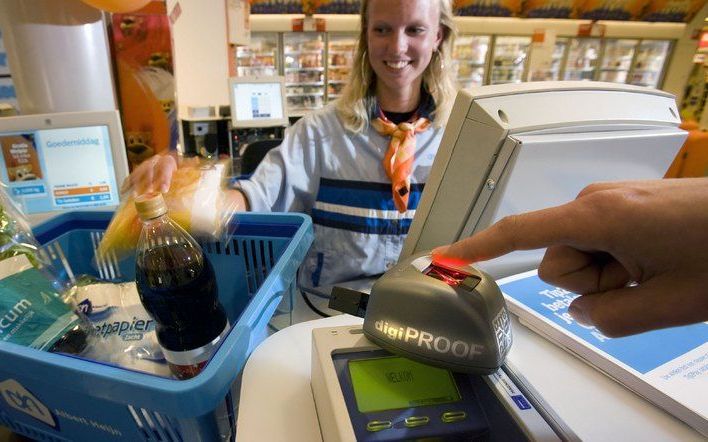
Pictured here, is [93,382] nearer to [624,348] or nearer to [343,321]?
[343,321]

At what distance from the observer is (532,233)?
0.36m

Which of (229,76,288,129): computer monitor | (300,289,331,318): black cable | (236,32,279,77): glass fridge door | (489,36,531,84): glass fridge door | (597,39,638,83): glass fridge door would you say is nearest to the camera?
(300,289,331,318): black cable

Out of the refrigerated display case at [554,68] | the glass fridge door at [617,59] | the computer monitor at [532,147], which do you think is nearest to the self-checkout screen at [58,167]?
the computer monitor at [532,147]

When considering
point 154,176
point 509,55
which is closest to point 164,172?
point 154,176

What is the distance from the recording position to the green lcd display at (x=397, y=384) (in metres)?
0.42

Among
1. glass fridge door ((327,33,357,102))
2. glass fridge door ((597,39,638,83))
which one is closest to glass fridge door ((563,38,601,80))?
glass fridge door ((597,39,638,83))

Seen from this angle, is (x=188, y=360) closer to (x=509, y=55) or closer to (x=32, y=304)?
(x=32, y=304)

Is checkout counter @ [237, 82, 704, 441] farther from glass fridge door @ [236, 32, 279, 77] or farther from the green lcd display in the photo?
glass fridge door @ [236, 32, 279, 77]

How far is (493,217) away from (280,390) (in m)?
0.37

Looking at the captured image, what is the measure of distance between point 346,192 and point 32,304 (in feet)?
2.77

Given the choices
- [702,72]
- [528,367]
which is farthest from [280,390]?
[702,72]

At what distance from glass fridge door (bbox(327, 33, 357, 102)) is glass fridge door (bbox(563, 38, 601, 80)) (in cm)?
344

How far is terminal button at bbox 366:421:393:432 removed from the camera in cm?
39

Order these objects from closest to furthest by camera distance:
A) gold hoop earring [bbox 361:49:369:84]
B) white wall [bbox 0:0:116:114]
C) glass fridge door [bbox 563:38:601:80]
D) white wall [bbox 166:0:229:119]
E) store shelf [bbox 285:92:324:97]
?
white wall [bbox 0:0:116:114] → gold hoop earring [bbox 361:49:369:84] → white wall [bbox 166:0:229:119] → store shelf [bbox 285:92:324:97] → glass fridge door [bbox 563:38:601:80]
